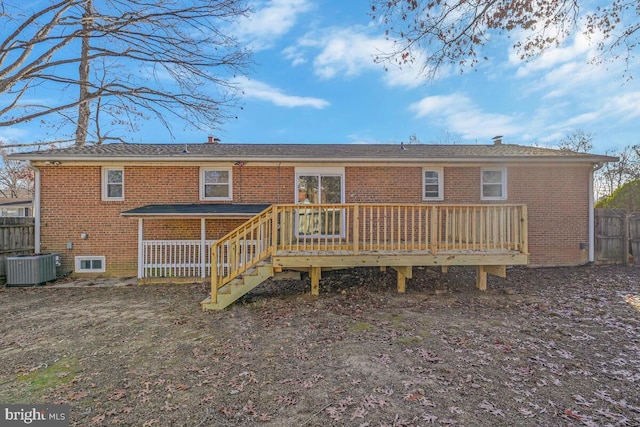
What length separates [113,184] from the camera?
9.38m

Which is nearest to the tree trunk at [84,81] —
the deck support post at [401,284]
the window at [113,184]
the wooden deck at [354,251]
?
the window at [113,184]

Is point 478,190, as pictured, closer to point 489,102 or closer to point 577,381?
point 489,102

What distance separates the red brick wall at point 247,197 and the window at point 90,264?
0.57 feet

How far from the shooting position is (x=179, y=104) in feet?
32.9

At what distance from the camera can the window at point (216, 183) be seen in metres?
9.50

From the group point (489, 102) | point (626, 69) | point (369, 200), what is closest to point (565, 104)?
point (489, 102)

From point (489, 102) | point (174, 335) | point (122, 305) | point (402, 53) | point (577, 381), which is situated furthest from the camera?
point (489, 102)

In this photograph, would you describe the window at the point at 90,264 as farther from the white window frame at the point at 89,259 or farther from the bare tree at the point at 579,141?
the bare tree at the point at 579,141

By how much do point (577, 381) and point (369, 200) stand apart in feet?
21.5

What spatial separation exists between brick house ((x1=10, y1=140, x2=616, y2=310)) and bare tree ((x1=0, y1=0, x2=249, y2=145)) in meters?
2.02

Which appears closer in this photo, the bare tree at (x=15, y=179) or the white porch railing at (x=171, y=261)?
the white porch railing at (x=171, y=261)

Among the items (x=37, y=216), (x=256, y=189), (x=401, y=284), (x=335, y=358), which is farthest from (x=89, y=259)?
(x=401, y=284)

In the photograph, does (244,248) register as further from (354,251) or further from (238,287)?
(354,251)

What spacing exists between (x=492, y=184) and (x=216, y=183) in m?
8.45
